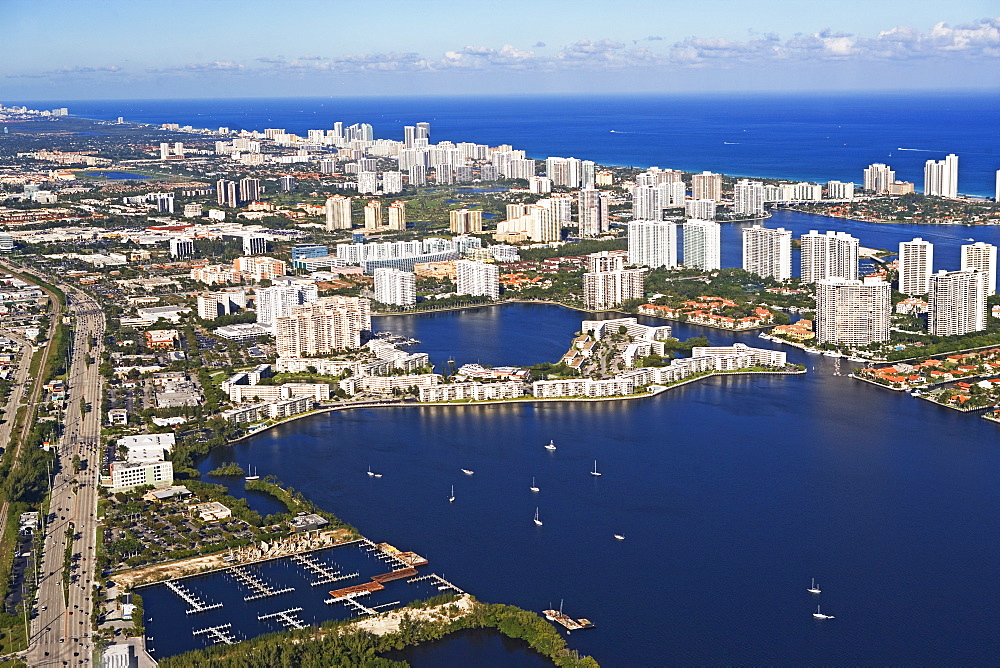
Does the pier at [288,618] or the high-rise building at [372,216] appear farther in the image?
the high-rise building at [372,216]

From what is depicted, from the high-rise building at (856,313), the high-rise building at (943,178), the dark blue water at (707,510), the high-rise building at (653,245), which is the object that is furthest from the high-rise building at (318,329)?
the high-rise building at (943,178)

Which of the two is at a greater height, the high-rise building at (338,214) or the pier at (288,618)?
the high-rise building at (338,214)

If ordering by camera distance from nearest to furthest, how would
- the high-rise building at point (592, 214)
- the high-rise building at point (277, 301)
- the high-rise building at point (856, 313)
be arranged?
the high-rise building at point (856, 313) → the high-rise building at point (277, 301) → the high-rise building at point (592, 214)

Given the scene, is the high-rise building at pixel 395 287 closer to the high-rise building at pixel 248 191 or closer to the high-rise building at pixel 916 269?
the high-rise building at pixel 916 269

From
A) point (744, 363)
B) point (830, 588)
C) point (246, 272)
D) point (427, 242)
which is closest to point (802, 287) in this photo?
point (744, 363)

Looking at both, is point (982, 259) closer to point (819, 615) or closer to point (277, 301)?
point (277, 301)

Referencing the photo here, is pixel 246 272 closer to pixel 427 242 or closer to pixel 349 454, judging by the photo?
pixel 427 242
